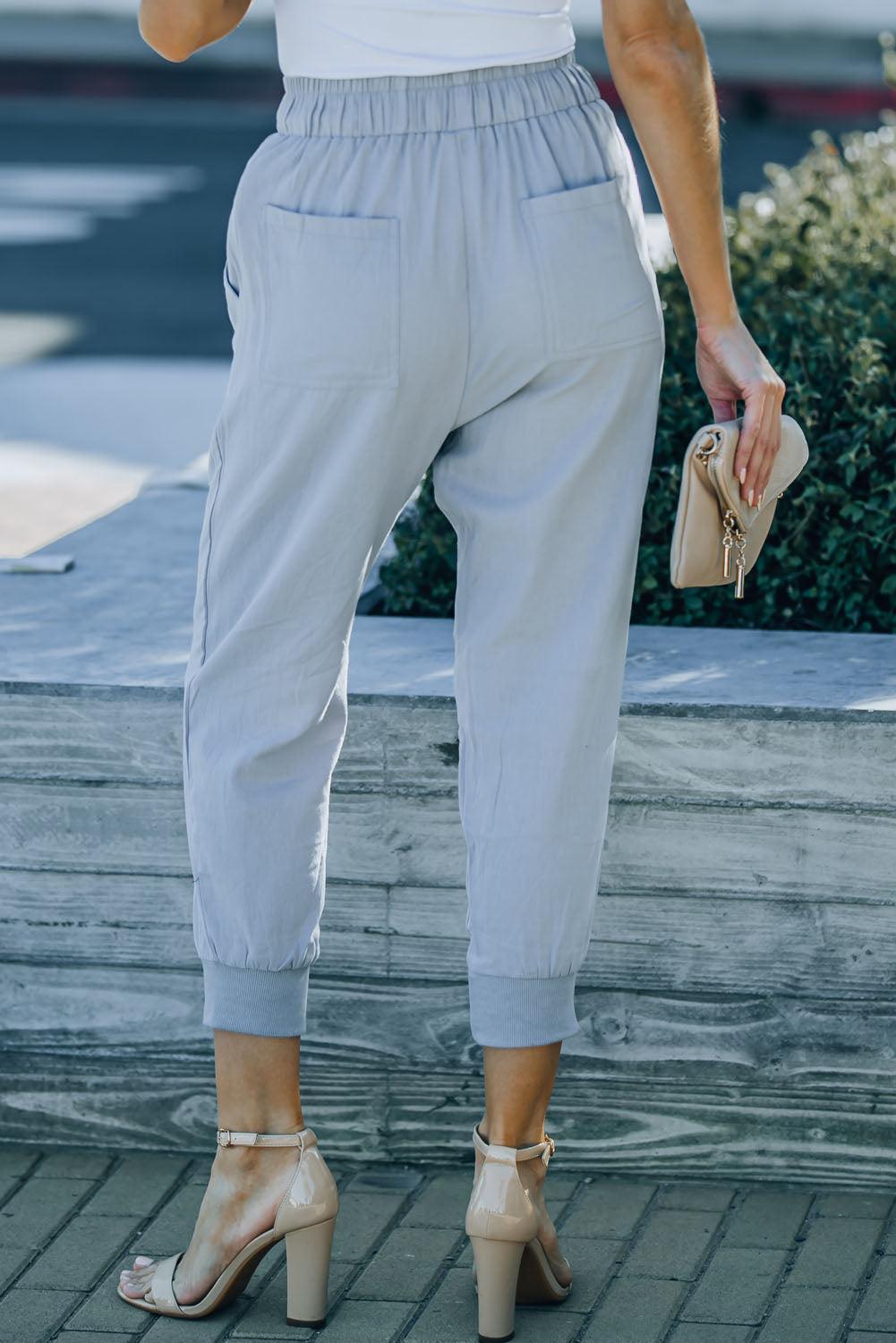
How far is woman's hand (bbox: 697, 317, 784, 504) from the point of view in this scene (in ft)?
7.22

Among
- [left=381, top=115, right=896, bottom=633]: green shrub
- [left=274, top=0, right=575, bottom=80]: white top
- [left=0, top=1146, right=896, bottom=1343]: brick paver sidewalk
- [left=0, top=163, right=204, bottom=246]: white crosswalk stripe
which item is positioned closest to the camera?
[left=274, top=0, right=575, bottom=80]: white top

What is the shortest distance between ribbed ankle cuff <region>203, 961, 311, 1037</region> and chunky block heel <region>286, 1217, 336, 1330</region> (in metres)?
0.25

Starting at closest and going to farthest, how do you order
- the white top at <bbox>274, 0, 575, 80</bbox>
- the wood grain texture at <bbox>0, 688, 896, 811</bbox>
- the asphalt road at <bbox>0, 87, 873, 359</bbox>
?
1. the white top at <bbox>274, 0, 575, 80</bbox>
2. the wood grain texture at <bbox>0, 688, 896, 811</bbox>
3. the asphalt road at <bbox>0, 87, 873, 359</bbox>

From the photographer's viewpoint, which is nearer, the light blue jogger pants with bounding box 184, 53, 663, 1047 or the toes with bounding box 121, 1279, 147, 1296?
the light blue jogger pants with bounding box 184, 53, 663, 1047

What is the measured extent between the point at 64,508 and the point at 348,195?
2.76 metres

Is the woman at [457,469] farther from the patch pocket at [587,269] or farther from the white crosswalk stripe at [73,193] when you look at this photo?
the white crosswalk stripe at [73,193]

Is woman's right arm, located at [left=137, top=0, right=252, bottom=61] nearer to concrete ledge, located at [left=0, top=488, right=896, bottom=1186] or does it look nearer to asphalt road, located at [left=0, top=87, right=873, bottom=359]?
concrete ledge, located at [left=0, top=488, right=896, bottom=1186]

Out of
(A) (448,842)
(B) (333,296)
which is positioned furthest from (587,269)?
(A) (448,842)

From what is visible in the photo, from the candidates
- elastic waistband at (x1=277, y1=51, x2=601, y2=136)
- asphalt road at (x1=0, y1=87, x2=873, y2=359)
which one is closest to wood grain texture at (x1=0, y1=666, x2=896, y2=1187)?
elastic waistband at (x1=277, y1=51, x2=601, y2=136)

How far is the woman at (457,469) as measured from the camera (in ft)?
6.86

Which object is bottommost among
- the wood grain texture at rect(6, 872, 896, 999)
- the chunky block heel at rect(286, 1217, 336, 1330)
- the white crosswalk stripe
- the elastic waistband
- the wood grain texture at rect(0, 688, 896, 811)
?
the white crosswalk stripe

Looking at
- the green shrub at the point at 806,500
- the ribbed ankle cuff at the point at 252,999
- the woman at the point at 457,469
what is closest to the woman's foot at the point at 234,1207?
the woman at the point at 457,469

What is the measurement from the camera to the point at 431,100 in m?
2.09

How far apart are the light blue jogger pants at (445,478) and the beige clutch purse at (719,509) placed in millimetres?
62
